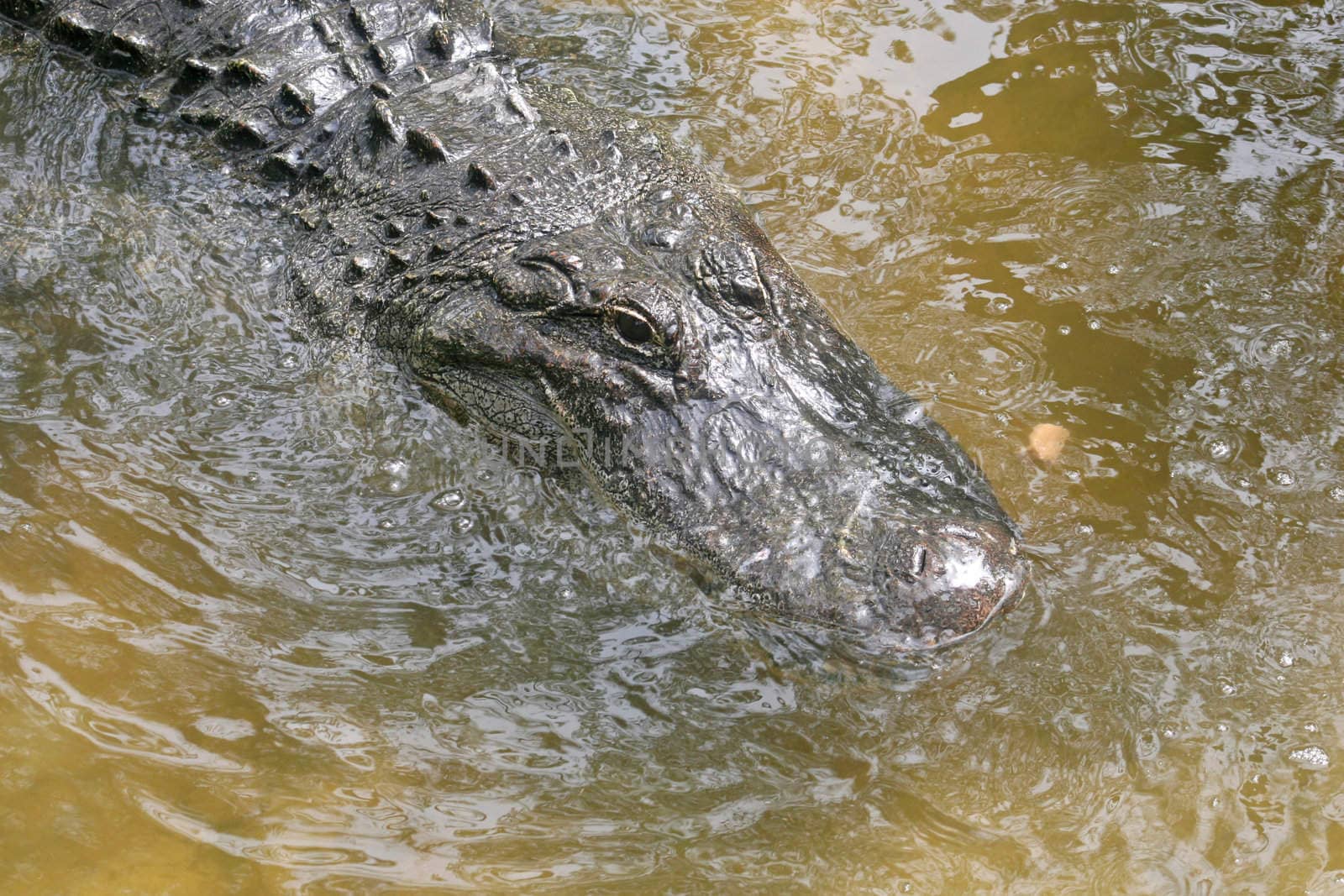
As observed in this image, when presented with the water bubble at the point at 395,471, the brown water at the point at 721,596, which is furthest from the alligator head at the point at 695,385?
the water bubble at the point at 395,471

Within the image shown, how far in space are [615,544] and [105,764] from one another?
1.61m

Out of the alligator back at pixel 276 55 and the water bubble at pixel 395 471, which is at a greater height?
the alligator back at pixel 276 55

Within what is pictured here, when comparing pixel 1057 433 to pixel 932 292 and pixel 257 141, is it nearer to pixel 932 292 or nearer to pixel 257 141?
pixel 932 292

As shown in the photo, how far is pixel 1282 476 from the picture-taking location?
11.9 ft

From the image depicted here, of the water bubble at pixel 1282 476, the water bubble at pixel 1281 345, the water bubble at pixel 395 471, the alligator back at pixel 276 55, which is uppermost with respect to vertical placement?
the alligator back at pixel 276 55

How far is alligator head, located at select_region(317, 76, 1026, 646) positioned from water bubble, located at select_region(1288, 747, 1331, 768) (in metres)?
0.84

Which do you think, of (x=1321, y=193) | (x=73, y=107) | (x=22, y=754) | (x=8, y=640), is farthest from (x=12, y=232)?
(x=1321, y=193)

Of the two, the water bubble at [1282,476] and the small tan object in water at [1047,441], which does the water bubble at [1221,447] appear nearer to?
the water bubble at [1282,476]

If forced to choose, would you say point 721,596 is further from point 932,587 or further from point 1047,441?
point 1047,441

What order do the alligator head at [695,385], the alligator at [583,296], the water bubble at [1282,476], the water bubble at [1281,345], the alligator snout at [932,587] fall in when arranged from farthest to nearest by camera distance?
the water bubble at [1281,345], the water bubble at [1282,476], the alligator at [583,296], the alligator head at [695,385], the alligator snout at [932,587]

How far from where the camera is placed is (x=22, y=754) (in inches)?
115

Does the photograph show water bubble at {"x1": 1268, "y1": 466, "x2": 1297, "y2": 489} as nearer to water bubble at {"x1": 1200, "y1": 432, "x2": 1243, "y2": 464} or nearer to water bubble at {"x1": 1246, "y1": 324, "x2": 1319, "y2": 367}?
water bubble at {"x1": 1200, "y1": 432, "x2": 1243, "y2": 464}

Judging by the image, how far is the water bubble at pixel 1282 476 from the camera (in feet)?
11.9

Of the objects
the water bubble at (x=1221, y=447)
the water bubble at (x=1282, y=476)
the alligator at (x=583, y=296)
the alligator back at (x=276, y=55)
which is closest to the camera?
the alligator at (x=583, y=296)
